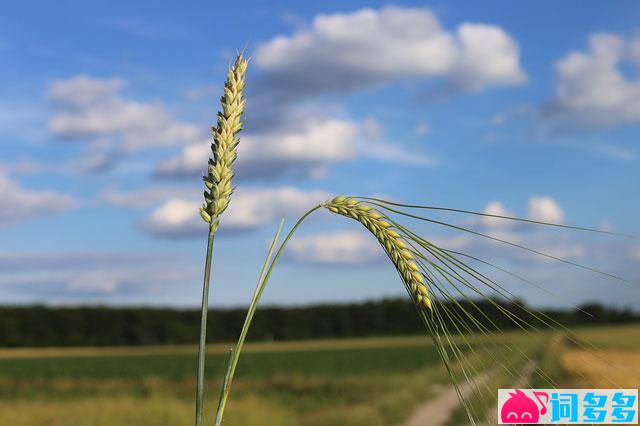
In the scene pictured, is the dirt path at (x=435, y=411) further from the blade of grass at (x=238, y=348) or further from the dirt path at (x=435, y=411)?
the blade of grass at (x=238, y=348)

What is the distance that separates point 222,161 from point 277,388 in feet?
79.1

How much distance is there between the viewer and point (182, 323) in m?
70.5

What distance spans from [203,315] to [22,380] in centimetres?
3187

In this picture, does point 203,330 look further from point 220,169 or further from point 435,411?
point 435,411

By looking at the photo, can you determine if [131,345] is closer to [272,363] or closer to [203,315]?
[272,363]

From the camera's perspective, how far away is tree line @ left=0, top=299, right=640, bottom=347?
64.2m

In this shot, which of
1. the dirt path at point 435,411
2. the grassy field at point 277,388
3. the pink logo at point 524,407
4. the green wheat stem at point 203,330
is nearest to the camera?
the green wheat stem at point 203,330

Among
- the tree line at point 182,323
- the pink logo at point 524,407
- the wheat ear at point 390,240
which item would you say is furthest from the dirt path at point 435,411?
the tree line at point 182,323

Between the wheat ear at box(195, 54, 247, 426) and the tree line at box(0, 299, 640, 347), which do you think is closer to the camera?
the wheat ear at box(195, 54, 247, 426)

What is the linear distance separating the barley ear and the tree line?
52074mm

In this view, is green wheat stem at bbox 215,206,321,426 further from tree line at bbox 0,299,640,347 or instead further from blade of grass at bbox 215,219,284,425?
tree line at bbox 0,299,640,347

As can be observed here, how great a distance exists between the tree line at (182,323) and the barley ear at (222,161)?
52.1 metres

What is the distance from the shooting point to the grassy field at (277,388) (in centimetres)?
1372

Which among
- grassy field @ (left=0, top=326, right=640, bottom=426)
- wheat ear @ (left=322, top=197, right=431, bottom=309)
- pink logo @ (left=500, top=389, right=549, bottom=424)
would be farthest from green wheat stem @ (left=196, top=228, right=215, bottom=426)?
pink logo @ (left=500, top=389, right=549, bottom=424)
